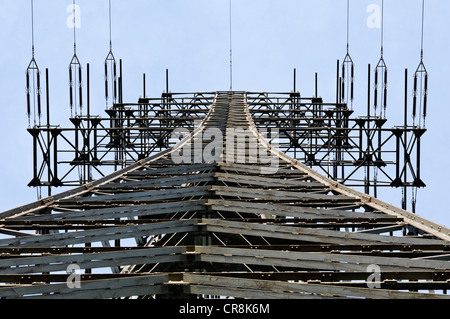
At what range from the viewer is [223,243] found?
13062 millimetres

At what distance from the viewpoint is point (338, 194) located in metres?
17.7

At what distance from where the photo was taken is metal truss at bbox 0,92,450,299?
9.49 m

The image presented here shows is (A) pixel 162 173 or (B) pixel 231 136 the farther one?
(B) pixel 231 136

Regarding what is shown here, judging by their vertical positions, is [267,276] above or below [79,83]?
below

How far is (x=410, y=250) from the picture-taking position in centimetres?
1195

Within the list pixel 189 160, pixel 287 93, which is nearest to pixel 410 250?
pixel 189 160

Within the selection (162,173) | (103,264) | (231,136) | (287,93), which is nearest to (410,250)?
(103,264)

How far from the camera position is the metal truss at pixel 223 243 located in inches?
374

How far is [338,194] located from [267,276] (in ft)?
26.2

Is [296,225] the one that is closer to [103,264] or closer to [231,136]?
[103,264]

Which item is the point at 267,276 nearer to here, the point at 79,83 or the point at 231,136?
the point at 231,136

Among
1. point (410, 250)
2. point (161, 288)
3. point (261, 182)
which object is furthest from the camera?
point (261, 182)
